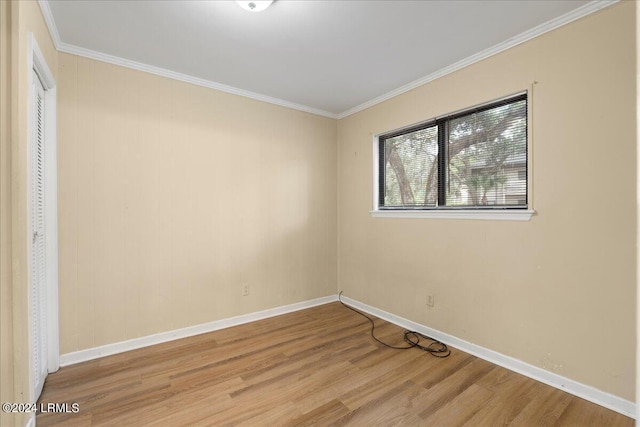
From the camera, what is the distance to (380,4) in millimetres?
1815

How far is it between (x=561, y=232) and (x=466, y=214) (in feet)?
2.17

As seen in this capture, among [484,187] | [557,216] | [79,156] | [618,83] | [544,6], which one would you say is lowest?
[557,216]

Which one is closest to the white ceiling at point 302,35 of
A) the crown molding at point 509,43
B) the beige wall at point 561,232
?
the crown molding at point 509,43

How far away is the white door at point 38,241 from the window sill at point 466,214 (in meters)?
2.96

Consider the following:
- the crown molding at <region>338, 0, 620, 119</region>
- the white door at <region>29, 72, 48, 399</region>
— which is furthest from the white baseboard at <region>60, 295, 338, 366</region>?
the crown molding at <region>338, 0, 620, 119</region>

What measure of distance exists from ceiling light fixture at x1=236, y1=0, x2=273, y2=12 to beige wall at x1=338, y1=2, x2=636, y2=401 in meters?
1.75

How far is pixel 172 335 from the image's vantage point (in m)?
2.69

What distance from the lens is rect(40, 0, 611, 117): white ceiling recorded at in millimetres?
1844

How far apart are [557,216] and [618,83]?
34.2 inches

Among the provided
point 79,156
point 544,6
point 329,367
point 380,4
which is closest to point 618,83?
point 544,6

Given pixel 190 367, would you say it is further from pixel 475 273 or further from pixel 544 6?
pixel 544 6

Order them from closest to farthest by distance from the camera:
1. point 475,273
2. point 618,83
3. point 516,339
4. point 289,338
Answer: point 618,83, point 516,339, point 475,273, point 289,338

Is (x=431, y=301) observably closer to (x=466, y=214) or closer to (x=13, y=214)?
(x=466, y=214)

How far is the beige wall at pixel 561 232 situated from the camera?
1.71 meters
